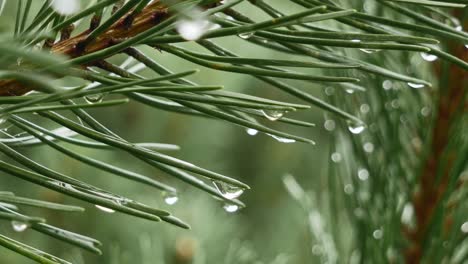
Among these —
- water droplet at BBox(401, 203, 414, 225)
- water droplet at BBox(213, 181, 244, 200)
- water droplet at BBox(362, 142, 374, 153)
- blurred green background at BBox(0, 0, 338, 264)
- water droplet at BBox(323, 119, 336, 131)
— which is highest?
blurred green background at BBox(0, 0, 338, 264)

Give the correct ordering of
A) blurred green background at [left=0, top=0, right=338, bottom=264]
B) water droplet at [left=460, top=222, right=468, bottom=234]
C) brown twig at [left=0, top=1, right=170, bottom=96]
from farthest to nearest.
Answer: blurred green background at [left=0, top=0, right=338, bottom=264] < water droplet at [left=460, top=222, right=468, bottom=234] < brown twig at [left=0, top=1, right=170, bottom=96]

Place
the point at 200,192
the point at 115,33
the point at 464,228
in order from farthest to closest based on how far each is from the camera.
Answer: the point at 200,192 → the point at 464,228 → the point at 115,33

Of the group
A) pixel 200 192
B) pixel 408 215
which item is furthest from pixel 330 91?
pixel 200 192

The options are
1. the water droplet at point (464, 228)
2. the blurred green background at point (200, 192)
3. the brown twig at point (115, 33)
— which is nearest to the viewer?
the brown twig at point (115, 33)

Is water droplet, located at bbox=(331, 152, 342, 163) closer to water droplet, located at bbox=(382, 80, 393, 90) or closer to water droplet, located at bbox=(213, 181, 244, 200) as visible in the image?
water droplet, located at bbox=(382, 80, 393, 90)

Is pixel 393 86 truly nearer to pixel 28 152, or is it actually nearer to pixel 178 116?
pixel 28 152

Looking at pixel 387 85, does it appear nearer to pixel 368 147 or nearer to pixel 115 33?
pixel 368 147

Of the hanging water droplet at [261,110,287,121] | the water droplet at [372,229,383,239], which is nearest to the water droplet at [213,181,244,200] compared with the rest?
the hanging water droplet at [261,110,287,121]

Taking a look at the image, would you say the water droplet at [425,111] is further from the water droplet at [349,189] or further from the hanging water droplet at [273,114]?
the hanging water droplet at [273,114]

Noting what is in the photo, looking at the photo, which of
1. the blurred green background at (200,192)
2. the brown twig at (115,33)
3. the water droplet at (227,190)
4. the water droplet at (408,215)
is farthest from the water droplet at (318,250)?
the brown twig at (115,33)

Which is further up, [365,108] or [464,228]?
[365,108]
